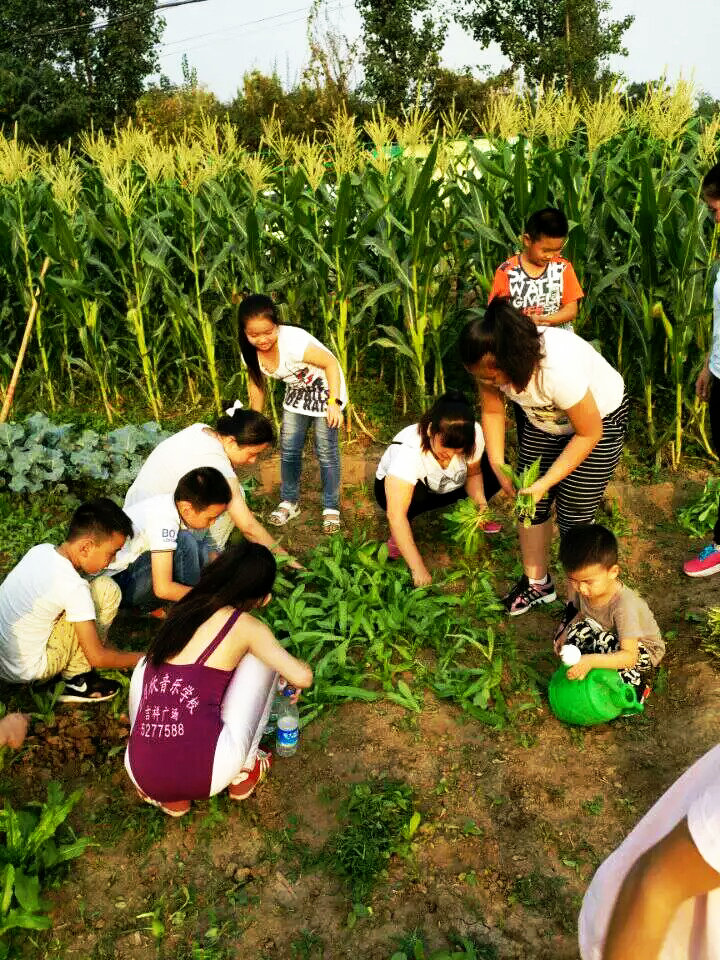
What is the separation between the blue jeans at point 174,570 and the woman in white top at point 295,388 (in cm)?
96

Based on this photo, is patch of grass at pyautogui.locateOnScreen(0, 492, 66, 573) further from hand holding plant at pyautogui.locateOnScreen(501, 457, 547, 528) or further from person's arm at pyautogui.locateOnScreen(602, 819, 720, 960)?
person's arm at pyautogui.locateOnScreen(602, 819, 720, 960)

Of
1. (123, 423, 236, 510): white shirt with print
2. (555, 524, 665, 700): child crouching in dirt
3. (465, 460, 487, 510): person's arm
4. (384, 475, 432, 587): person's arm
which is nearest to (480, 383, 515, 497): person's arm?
(465, 460, 487, 510): person's arm

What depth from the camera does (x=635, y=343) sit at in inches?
222

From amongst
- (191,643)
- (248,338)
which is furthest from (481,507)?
(191,643)

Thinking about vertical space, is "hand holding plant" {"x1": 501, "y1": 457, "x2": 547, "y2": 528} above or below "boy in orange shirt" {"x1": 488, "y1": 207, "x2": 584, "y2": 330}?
below

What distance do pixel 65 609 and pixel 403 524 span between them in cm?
167

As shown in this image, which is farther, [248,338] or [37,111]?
[37,111]

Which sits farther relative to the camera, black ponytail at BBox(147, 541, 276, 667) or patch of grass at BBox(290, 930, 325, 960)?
black ponytail at BBox(147, 541, 276, 667)

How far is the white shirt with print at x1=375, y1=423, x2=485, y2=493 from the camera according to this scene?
13.3 ft

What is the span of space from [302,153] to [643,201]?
92.7 inches

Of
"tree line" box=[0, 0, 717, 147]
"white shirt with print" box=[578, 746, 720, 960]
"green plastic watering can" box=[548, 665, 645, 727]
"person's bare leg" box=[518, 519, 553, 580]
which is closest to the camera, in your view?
"white shirt with print" box=[578, 746, 720, 960]

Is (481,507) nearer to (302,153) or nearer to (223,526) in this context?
(223,526)

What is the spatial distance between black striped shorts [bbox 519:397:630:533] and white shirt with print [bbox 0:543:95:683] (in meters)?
2.10

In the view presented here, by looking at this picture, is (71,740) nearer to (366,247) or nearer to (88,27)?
(366,247)
